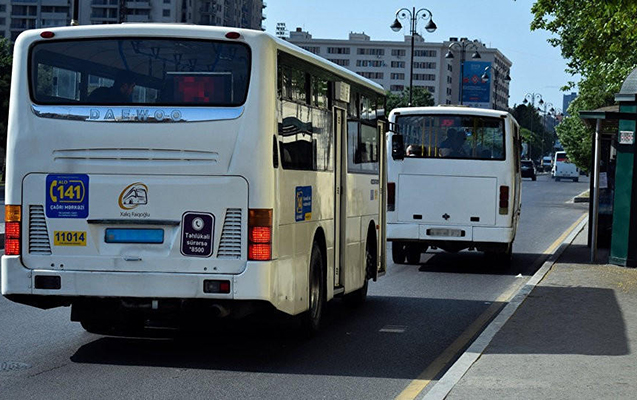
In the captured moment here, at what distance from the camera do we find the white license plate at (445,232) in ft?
66.1

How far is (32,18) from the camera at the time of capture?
545 ft

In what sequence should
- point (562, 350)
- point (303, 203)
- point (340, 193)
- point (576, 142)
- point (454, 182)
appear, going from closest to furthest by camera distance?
point (562, 350)
point (303, 203)
point (340, 193)
point (454, 182)
point (576, 142)

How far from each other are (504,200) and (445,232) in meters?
1.15

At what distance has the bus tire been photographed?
14320 mm

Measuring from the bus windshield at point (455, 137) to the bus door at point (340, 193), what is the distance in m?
7.86

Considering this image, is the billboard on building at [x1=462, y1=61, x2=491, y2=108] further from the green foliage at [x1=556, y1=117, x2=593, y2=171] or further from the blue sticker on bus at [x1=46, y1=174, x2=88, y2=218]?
the blue sticker on bus at [x1=46, y1=174, x2=88, y2=218]

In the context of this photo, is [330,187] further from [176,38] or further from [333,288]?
[176,38]

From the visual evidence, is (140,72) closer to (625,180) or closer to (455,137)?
(455,137)

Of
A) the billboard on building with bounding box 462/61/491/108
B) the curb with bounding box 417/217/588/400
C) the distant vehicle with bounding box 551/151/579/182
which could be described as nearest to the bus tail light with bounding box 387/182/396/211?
the curb with bounding box 417/217/588/400

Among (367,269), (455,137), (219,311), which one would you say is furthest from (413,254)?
(219,311)

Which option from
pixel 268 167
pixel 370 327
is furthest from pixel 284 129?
pixel 370 327

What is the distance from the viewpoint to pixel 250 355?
10.2 metres

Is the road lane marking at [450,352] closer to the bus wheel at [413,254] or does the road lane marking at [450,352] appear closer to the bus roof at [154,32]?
the bus roof at [154,32]

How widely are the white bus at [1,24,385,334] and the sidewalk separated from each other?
1.98m
